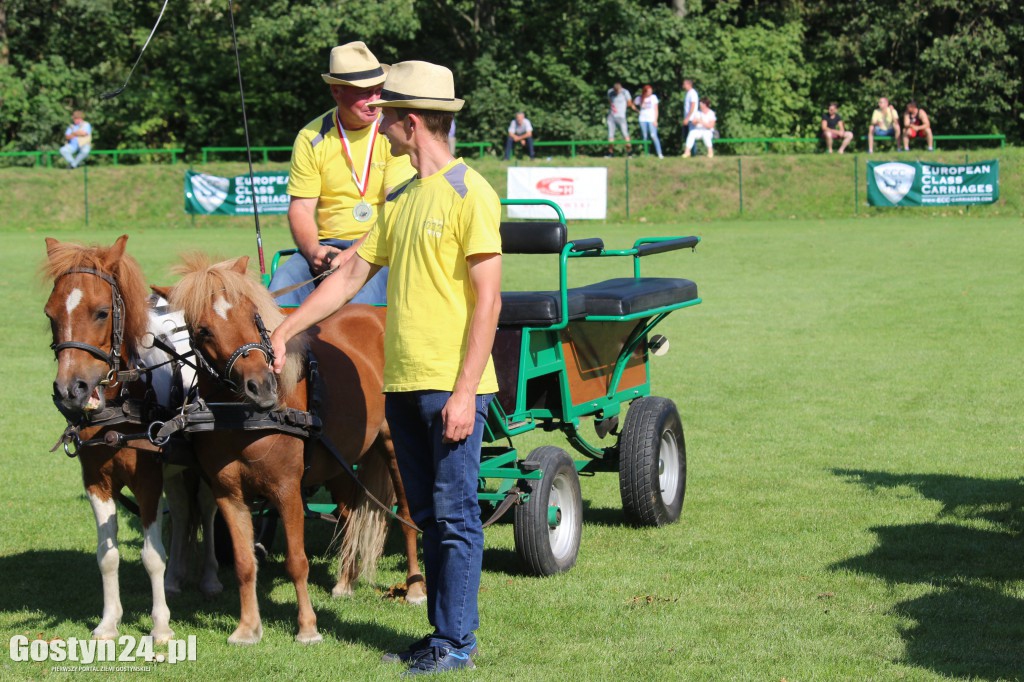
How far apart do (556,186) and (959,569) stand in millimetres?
25424

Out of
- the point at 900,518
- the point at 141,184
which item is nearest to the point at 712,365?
the point at 900,518

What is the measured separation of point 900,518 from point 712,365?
6268 mm

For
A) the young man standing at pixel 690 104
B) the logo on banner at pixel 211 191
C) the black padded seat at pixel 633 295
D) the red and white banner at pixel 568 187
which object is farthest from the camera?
the young man standing at pixel 690 104

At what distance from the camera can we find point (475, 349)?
15.2ft

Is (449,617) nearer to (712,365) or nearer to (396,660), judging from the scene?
(396,660)

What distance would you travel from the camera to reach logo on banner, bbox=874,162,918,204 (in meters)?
31.6

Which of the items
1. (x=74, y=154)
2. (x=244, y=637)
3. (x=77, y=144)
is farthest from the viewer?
(x=74, y=154)

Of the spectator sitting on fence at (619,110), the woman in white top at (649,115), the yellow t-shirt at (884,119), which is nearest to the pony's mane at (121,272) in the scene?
the woman in white top at (649,115)

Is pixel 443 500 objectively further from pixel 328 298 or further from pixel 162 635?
pixel 162 635

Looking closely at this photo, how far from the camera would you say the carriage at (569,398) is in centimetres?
654

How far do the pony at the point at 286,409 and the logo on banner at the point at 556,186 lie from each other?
969 inches

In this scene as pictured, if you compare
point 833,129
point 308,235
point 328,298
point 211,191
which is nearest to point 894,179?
point 833,129

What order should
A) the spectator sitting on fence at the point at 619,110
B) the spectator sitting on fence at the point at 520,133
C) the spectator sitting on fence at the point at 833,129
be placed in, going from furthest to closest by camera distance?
the spectator sitting on fence at the point at 833,129
the spectator sitting on fence at the point at 619,110
the spectator sitting on fence at the point at 520,133

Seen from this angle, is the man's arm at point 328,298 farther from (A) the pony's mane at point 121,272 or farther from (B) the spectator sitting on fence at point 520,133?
(B) the spectator sitting on fence at point 520,133
